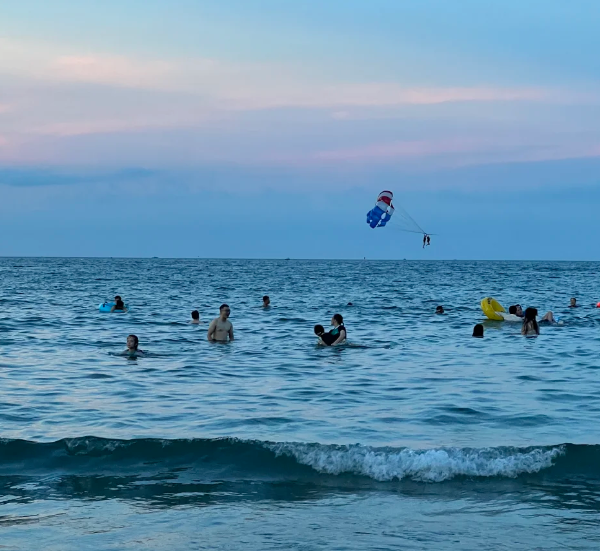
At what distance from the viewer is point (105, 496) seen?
904cm

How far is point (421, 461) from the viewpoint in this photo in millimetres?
9906

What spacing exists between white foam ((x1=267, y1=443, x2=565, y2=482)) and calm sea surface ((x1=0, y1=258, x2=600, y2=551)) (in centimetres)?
3

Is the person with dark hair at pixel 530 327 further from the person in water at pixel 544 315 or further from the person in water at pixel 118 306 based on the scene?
the person in water at pixel 118 306

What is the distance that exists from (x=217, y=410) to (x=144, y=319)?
18.1 metres

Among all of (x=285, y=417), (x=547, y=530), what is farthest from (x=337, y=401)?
(x=547, y=530)

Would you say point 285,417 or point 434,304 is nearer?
point 285,417

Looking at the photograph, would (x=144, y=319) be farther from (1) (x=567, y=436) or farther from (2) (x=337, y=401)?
(1) (x=567, y=436)

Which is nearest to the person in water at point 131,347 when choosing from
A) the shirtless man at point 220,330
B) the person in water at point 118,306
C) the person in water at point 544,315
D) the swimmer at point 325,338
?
the shirtless man at point 220,330

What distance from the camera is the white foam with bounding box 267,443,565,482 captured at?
9734mm

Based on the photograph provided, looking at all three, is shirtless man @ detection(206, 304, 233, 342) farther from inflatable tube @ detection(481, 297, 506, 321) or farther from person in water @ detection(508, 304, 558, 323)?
person in water @ detection(508, 304, 558, 323)

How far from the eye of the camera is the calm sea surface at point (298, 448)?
7816mm

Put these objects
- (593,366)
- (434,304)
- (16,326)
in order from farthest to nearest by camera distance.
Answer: (434,304) < (16,326) < (593,366)

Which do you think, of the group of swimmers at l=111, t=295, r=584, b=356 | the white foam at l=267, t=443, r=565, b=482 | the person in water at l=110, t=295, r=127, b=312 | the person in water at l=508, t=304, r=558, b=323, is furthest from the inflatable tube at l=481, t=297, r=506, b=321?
the white foam at l=267, t=443, r=565, b=482

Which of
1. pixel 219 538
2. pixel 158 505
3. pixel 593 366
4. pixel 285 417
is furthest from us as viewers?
pixel 593 366
